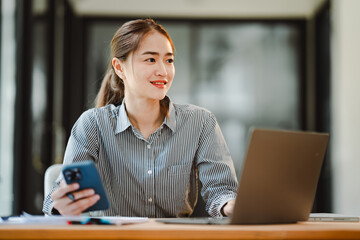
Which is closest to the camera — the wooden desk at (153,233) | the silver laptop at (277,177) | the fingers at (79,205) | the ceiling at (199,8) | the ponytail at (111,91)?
the wooden desk at (153,233)

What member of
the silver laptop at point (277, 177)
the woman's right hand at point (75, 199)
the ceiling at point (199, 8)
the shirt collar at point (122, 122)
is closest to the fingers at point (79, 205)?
the woman's right hand at point (75, 199)

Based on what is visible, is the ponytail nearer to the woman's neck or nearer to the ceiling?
the woman's neck

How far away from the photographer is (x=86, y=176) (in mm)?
1142

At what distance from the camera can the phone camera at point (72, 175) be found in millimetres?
1138

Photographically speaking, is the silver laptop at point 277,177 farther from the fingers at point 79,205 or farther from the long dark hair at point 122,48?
the long dark hair at point 122,48

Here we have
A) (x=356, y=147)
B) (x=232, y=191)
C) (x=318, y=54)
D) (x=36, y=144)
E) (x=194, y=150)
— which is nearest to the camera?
(x=232, y=191)

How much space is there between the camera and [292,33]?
6.53 metres

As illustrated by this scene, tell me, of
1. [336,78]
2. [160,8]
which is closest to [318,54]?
[336,78]

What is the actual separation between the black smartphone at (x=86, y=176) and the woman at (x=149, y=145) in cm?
48

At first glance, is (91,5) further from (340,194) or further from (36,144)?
(340,194)

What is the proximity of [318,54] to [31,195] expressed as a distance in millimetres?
3758

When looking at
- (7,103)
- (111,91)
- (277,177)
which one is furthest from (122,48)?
(7,103)

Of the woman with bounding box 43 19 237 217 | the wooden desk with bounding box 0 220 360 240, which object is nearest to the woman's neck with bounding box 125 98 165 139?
the woman with bounding box 43 19 237 217

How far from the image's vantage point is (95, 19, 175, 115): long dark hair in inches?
69.5
